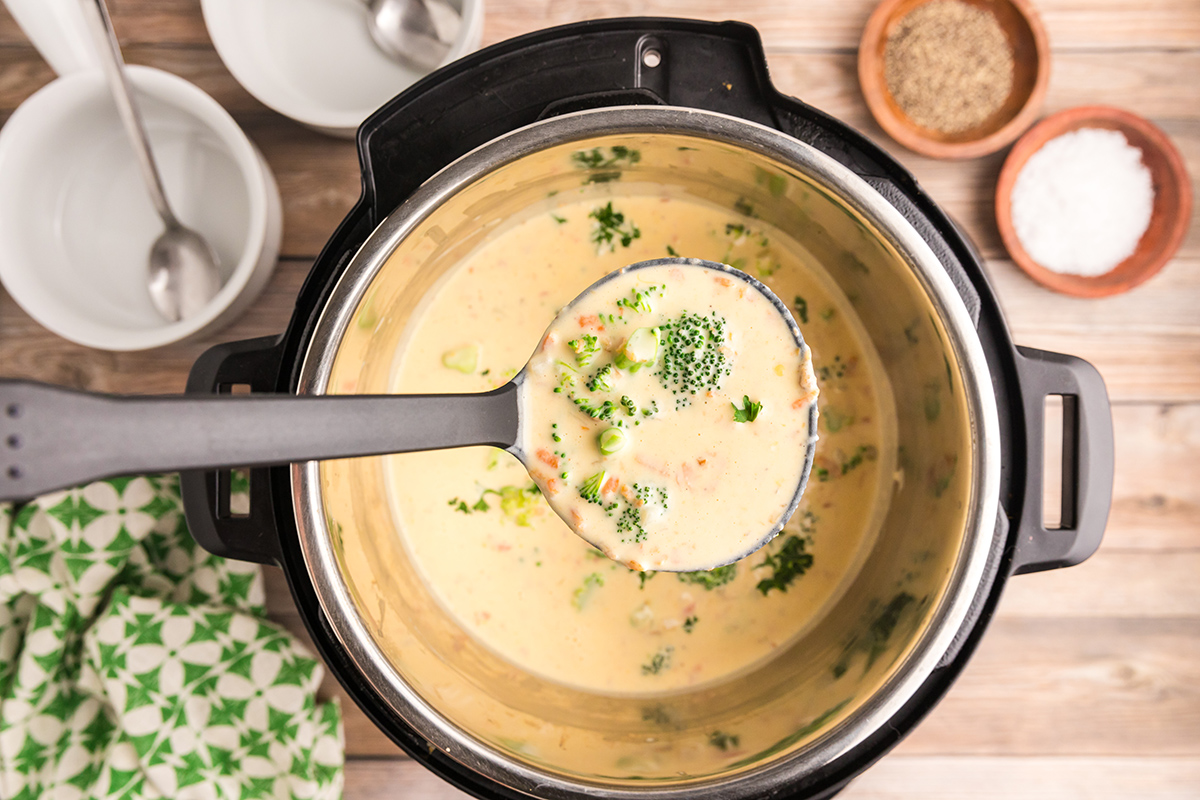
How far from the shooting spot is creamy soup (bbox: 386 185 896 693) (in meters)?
1.13

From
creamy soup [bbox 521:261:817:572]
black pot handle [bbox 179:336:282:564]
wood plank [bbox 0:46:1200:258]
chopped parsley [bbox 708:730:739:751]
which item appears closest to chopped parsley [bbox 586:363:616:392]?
creamy soup [bbox 521:261:817:572]

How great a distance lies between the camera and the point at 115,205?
1.25m

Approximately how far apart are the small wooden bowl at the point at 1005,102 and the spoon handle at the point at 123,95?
1052 mm

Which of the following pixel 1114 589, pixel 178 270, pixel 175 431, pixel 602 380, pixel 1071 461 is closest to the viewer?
pixel 175 431

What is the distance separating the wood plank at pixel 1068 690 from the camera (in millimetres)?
1306

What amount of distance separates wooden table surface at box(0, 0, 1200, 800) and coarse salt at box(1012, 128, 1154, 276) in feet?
0.17

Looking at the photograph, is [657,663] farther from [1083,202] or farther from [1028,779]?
[1083,202]

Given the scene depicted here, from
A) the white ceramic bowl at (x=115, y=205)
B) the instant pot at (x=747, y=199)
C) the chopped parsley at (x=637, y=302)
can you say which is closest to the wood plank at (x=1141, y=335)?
the instant pot at (x=747, y=199)

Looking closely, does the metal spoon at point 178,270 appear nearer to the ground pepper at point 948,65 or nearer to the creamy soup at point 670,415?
the creamy soup at point 670,415

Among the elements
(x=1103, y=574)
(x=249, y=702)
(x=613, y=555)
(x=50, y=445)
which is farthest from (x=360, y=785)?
(x=1103, y=574)

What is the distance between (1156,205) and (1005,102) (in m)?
0.29

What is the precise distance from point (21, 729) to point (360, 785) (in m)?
0.51

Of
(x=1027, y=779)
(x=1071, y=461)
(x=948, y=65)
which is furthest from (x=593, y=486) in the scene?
(x=1027, y=779)

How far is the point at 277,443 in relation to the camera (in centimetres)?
58
